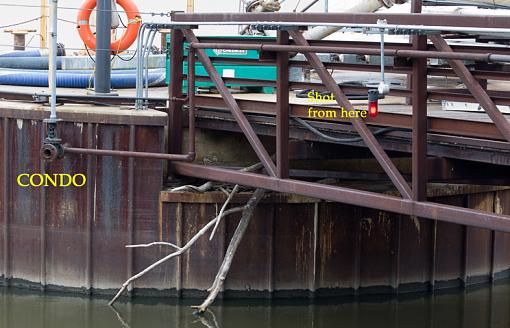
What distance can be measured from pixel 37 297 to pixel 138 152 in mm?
2824

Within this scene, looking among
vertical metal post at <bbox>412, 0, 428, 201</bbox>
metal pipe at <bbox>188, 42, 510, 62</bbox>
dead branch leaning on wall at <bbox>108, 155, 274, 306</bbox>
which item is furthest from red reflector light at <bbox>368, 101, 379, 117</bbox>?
dead branch leaning on wall at <bbox>108, 155, 274, 306</bbox>

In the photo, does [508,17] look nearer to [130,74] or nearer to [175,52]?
[175,52]

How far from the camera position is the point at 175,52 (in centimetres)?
1728

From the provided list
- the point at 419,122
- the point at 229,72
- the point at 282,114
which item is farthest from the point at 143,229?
the point at 419,122

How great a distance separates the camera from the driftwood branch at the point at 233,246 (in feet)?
53.2

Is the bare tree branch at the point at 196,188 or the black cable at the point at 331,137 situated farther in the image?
the bare tree branch at the point at 196,188

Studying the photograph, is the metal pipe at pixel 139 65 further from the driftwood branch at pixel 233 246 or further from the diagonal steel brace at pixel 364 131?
the diagonal steel brace at pixel 364 131

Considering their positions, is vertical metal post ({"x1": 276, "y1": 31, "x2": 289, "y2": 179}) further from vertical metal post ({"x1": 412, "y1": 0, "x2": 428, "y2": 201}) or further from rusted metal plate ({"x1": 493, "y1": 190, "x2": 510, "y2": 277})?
rusted metal plate ({"x1": 493, "y1": 190, "x2": 510, "y2": 277})

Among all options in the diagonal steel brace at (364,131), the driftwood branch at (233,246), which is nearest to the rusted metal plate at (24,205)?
the driftwood branch at (233,246)

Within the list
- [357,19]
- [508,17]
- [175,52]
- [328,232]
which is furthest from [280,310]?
[508,17]

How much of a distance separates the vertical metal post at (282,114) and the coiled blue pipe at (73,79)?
6.57 metres

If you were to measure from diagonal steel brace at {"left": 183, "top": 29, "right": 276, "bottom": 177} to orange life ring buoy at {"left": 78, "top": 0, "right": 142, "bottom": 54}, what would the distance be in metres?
4.47

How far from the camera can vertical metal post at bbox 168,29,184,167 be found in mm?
17297

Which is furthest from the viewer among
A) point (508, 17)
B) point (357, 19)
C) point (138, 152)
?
point (138, 152)
